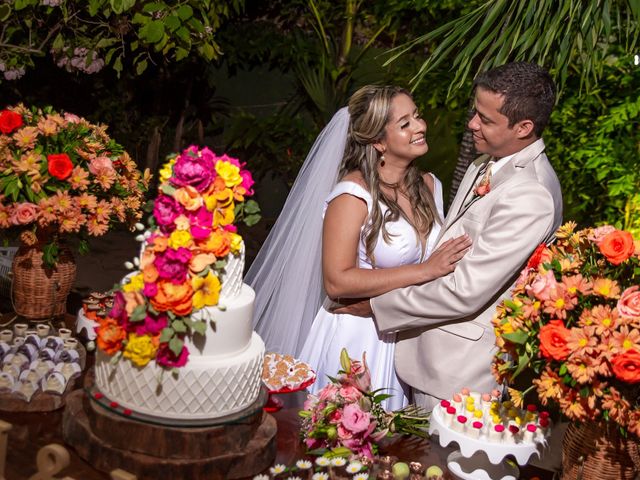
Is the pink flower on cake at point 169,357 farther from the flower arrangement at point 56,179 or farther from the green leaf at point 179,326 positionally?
the flower arrangement at point 56,179

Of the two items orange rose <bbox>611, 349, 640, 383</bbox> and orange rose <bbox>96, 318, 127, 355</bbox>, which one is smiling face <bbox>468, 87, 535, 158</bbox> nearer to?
orange rose <bbox>611, 349, 640, 383</bbox>

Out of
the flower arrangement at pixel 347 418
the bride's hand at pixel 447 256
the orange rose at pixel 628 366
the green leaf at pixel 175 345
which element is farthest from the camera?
the bride's hand at pixel 447 256

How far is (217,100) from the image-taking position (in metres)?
8.68

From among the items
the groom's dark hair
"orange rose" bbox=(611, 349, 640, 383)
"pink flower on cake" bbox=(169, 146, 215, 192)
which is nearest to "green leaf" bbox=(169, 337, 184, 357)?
"pink flower on cake" bbox=(169, 146, 215, 192)

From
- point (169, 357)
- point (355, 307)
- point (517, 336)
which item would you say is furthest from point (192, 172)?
point (355, 307)

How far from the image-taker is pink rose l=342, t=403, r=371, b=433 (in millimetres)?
2271

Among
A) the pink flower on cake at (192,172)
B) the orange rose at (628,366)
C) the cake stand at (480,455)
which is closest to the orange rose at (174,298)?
the pink flower on cake at (192,172)

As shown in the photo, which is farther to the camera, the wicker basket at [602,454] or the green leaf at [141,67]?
the green leaf at [141,67]

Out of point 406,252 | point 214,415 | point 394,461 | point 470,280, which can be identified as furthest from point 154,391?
point 406,252

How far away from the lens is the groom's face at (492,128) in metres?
2.79

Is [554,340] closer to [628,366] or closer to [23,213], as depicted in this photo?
[628,366]

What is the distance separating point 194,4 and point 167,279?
3569 millimetres

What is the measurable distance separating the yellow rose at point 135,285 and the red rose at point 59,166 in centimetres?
102

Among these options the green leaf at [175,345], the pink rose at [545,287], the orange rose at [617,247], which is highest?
the orange rose at [617,247]
